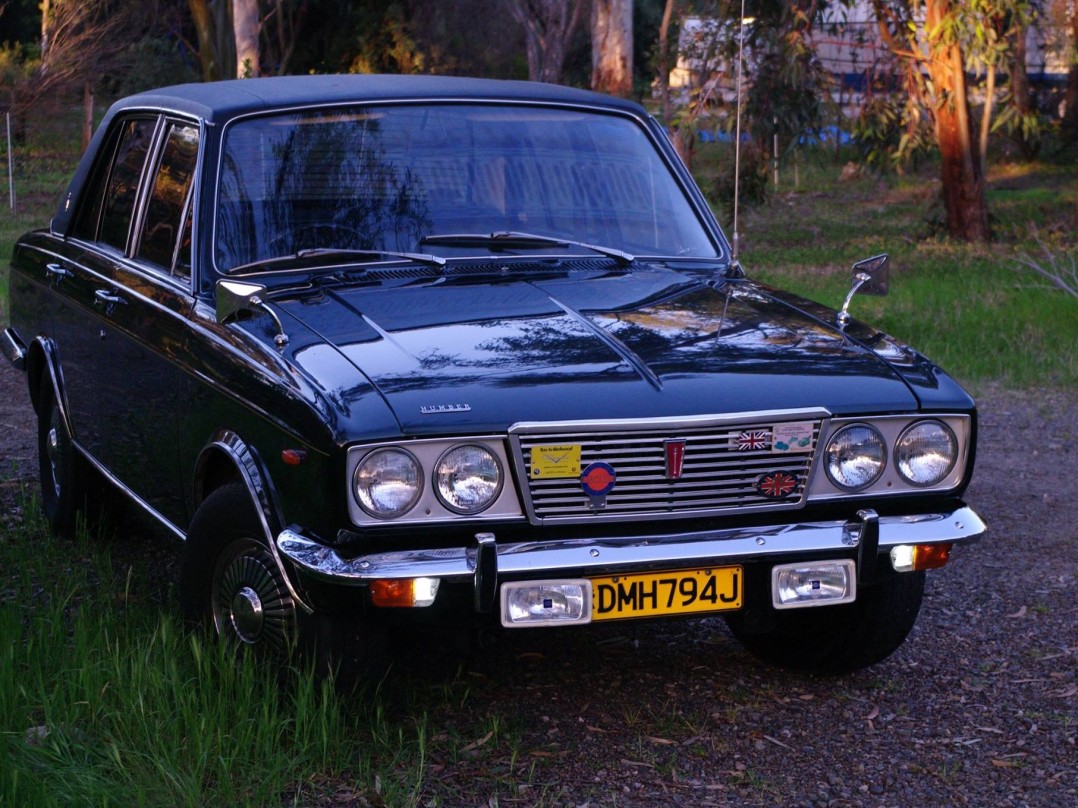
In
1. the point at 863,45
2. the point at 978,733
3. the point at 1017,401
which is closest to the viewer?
the point at 978,733

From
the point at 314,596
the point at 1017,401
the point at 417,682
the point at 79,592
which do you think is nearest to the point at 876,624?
the point at 417,682

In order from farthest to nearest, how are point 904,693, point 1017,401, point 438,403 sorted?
point 1017,401
point 904,693
point 438,403

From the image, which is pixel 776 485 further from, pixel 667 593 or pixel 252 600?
pixel 252 600

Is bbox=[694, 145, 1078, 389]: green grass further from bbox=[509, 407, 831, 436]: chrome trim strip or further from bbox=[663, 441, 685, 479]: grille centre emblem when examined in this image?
bbox=[663, 441, 685, 479]: grille centre emblem

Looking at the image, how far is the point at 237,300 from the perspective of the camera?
393 centimetres

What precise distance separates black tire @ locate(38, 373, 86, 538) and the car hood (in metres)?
1.73

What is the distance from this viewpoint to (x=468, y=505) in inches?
136

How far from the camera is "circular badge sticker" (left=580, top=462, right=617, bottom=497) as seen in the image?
3.50 m

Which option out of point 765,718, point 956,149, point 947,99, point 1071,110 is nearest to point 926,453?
Answer: point 765,718

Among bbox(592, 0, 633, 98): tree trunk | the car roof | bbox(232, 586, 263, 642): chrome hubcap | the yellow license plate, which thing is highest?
bbox(592, 0, 633, 98): tree trunk

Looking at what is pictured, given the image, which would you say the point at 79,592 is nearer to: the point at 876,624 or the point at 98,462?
the point at 98,462

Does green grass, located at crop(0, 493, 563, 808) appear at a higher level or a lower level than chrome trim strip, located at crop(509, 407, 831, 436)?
lower

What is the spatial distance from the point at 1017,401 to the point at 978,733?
5.18 meters

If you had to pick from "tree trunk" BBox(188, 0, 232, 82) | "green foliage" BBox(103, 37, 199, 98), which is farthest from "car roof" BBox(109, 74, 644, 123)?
"green foliage" BBox(103, 37, 199, 98)
